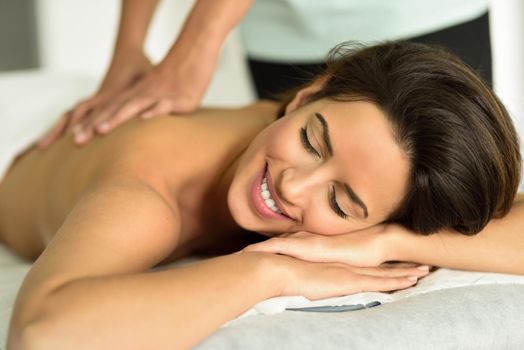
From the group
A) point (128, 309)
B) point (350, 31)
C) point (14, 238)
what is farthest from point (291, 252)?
point (350, 31)

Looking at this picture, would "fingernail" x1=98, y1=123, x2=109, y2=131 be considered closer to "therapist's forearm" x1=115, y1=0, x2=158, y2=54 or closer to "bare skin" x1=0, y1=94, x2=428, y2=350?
"bare skin" x1=0, y1=94, x2=428, y2=350

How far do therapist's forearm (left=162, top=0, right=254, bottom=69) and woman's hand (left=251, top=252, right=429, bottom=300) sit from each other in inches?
25.8

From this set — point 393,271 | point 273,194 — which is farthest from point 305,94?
point 393,271

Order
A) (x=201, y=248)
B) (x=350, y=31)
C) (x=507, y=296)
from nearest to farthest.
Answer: (x=507, y=296), (x=201, y=248), (x=350, y=31)

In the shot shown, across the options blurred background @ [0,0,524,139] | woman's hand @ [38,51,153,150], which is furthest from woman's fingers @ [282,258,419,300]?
blurred background @ [0,0,524,139]

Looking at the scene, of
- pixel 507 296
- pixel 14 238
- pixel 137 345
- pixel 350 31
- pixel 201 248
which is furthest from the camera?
pixel 350 31

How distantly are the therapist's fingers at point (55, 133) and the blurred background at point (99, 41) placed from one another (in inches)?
47.2

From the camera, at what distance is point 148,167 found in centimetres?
165

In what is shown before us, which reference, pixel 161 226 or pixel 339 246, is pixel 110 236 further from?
pixel 339 246

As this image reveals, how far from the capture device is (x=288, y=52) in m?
2.46

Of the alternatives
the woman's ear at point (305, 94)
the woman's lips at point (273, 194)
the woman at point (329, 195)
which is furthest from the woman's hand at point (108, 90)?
the woman's lips at point (273, 194)

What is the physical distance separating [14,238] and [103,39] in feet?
6.47

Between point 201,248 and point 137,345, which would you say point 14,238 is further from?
point 137,345

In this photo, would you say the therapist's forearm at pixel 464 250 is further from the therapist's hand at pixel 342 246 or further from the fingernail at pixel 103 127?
the fingernail at pixel 103 127
